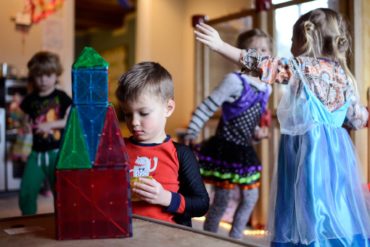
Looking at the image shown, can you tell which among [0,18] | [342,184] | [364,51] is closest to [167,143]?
[342,184]

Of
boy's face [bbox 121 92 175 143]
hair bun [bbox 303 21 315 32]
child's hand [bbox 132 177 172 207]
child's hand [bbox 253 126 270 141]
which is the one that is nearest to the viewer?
child's hand [bbox 132 177 172 207]

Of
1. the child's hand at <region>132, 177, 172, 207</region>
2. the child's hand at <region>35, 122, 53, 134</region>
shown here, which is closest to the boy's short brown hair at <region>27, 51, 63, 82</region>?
the child's hand at <region>35, 122, 53, 134</region>

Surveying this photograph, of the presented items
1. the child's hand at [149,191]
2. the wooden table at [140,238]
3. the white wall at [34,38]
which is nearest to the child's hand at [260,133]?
the child's hand at [149,191]

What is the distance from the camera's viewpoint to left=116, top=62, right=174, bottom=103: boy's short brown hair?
102cm

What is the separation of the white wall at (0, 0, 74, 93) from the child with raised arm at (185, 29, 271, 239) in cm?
213

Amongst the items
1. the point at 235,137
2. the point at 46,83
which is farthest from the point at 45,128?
the point at 235,137

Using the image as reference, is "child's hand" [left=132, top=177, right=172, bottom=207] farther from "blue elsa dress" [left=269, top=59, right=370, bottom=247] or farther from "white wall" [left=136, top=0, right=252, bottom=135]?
"white wall" [left=136, top=0, right=252, bottom=135]

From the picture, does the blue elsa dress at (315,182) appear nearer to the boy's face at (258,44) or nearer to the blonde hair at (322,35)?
the blonde hair at (322,35)

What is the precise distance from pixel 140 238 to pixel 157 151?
1.19 ft

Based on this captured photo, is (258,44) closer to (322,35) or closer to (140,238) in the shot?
(322,35)

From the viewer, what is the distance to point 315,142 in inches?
49.4

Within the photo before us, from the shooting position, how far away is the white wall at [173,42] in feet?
13.6

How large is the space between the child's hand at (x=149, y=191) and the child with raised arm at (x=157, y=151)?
0.04 m

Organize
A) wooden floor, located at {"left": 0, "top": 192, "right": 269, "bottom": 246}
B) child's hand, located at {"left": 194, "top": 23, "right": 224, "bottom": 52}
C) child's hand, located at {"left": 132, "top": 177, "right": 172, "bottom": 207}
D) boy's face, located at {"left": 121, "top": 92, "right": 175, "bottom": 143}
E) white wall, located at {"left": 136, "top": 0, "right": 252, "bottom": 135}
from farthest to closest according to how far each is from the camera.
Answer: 1. white wall, located at {"left": 136, "top": 0, "right": 252, "bottom": 135}
2. wooden floor, located at {"left": 0, "top": 192, "right": 269, "bottom": 246}
3. child's hand, located at {"left": 194, "top": 23, "right": 224, "bottom": 52}
4. boy's face, located at {"left": 121, "top": 92, "right": 175, "bottom": 143}
5. child's hand, located at {"left": 132, "top": 177, "right": 172, "bottom": 207}
